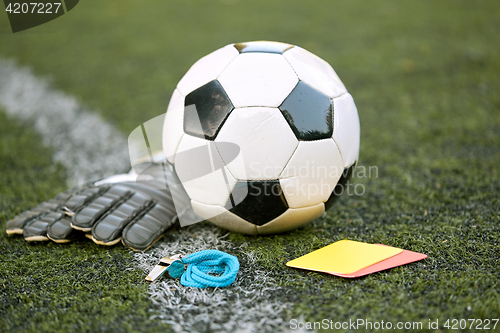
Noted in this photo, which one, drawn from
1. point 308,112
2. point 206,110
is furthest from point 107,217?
point 308,112

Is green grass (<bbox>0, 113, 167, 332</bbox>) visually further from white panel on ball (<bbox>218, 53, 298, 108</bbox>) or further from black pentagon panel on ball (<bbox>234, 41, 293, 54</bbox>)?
black pentagon panel on ball (<bbox>234, 41, 293, 54</bbox>)

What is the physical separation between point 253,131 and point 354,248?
2.42 feet

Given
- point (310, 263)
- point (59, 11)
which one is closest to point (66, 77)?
point (59, 11)

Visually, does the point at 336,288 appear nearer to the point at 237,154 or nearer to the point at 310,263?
the point at 310,263

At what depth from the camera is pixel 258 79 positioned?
1.80 m

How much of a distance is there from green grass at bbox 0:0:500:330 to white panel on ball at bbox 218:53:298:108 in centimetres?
71

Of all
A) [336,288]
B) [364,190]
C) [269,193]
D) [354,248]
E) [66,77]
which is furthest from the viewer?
[66,77]

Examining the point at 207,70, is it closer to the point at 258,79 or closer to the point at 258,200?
the point at 258,79

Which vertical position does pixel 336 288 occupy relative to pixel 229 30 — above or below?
below

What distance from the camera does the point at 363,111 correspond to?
3648 mm

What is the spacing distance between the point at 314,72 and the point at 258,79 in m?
0.28

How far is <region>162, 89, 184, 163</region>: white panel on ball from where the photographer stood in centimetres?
188
